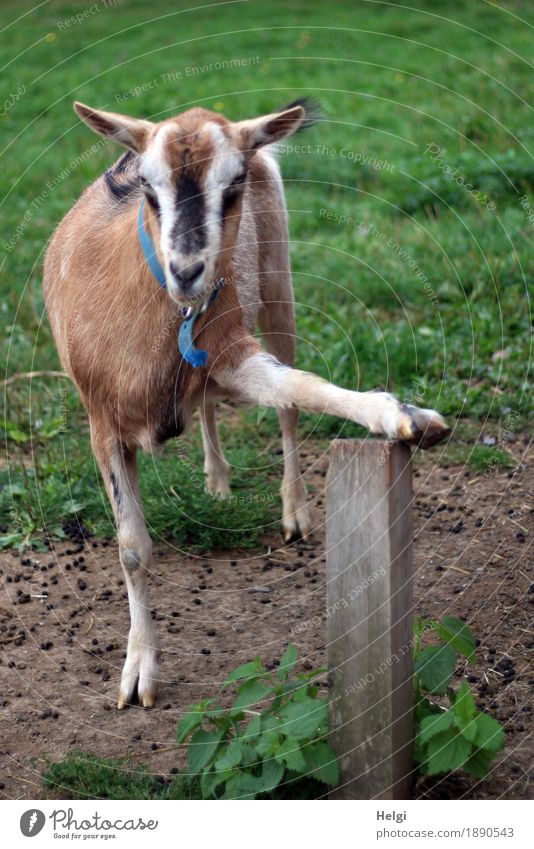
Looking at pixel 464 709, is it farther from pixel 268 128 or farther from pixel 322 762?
pixel 268 128

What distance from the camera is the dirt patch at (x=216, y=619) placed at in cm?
387

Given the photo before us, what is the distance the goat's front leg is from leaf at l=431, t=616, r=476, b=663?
2.36 ft

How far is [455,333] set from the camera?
716 centimetres

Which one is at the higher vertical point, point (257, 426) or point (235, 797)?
point (257, 426)

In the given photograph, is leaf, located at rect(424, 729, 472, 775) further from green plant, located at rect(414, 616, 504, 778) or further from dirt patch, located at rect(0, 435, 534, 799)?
dirt patch, located at rect(0, 435, 534, 799)

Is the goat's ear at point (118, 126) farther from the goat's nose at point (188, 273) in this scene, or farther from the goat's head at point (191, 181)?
the goat's nose at point (188, 273)

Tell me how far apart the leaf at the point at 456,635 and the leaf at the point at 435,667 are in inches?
1.5

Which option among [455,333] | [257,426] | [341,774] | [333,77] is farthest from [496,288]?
[333,77]

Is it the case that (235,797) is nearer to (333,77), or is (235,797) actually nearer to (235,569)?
(235,569)

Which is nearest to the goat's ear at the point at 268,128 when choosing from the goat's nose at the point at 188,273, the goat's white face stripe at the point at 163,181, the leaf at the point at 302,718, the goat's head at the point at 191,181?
the goat's head at the point at 191,181

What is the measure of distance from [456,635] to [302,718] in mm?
567

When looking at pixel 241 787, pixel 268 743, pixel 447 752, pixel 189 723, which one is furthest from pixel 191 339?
pixel 447 752

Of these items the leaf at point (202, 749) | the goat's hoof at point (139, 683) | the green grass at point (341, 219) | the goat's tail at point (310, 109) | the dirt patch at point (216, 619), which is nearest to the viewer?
the leaf at point (202, 749)
